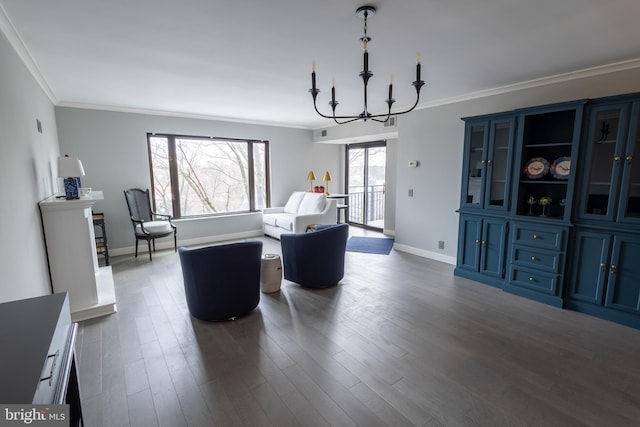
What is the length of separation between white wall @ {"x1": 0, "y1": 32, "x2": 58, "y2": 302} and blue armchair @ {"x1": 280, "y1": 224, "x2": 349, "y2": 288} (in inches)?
88.9

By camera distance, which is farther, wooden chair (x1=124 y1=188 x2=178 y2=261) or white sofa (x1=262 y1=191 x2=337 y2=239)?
white sofa (x1=262 y1=191 x2=337 y2=239)

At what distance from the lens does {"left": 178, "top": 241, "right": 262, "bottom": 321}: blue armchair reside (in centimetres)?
279

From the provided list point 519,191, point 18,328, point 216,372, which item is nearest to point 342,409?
point 216,372

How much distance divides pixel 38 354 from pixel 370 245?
17.5 ft

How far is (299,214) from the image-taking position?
20.5ft

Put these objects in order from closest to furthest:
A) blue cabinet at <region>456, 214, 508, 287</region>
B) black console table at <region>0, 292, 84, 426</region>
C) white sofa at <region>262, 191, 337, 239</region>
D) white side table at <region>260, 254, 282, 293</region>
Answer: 1. black console table at <region>0, 292, 84, 426</region>
2. white side table at <region>260, 254, 282, 293</region>
3. blue cabinet at <region>456, 214, 508, 287</region>
4. white sofa at <region>262, 191, 337, 239</region>

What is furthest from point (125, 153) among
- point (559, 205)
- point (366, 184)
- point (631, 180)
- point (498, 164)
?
point (631, 180)

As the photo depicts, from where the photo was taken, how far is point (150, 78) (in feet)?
11.5

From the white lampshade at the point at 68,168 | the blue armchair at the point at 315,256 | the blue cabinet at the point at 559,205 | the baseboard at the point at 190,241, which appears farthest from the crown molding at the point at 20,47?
the blue cabinet at the point at 559,205

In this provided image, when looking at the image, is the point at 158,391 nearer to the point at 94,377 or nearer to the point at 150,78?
the point at 94,377

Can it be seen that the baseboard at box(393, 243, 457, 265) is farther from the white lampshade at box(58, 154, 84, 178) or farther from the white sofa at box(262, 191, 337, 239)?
the white lampshade at box(58, 154, 84, 178)

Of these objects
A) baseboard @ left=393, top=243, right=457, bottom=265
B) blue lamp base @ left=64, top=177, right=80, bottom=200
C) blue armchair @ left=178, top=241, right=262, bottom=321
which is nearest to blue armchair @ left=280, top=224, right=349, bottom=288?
blue armchair @ left=178, top=241, right=262, bottom=321

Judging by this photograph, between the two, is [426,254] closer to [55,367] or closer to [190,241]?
[190,241]

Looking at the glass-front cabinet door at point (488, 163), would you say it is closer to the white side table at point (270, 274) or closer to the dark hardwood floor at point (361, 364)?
the dark hardwood floor at point (361, 364)
